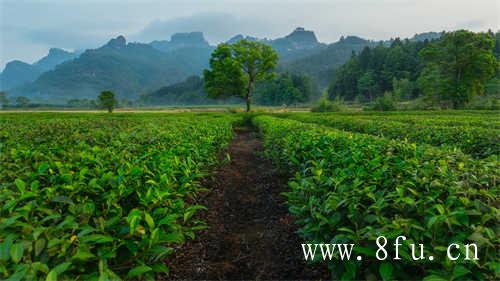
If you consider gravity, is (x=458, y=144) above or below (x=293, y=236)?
above

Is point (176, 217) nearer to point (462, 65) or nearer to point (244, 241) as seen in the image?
point (244, 241)

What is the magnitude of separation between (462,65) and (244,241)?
4478cm

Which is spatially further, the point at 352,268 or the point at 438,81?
the point at 438,81

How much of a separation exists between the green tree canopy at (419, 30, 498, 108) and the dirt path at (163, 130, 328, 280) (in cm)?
4111

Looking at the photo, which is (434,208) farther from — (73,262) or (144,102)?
(144,102)

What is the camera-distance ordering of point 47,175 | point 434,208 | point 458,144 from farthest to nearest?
point 458,144 → point 47,175 → point 434,208

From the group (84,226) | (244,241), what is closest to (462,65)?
(244,241)

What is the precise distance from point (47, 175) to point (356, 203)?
8.33ft

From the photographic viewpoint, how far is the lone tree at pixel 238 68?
136ft

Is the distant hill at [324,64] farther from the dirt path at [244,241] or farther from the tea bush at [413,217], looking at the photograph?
the tea bush at [413,217]

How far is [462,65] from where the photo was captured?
36.4m

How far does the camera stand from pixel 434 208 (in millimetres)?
1729

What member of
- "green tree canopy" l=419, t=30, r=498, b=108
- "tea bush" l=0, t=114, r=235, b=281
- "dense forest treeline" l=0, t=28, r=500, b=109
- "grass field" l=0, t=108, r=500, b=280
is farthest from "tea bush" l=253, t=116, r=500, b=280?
"dense forest treeline" l=0, t=28, r=500, b=109

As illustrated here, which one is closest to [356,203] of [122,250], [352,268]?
[352,268]
